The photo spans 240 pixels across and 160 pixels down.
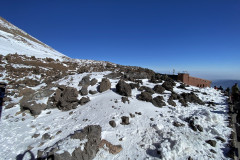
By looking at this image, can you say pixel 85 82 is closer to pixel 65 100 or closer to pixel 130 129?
pixel 65 100

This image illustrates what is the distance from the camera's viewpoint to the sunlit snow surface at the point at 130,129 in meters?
4.88

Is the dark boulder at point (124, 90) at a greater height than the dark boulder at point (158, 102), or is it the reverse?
the dark boulder at point (124, 90)

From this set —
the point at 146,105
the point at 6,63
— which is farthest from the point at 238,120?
the point at 6,63

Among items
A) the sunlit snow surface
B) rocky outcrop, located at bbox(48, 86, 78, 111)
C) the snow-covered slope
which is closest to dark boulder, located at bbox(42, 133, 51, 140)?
the sunlit snow surface

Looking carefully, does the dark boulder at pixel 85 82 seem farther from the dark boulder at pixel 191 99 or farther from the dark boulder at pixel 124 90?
the dark boulder at pixel 191 99

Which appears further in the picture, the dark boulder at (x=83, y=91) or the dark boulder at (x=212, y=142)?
the dark boulder at (x=83, y=91)

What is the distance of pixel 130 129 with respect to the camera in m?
6.22

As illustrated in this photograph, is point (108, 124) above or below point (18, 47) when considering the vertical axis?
below

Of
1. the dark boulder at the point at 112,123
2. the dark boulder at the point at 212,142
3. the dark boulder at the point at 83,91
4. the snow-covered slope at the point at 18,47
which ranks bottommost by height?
the dark boulder at the point at 212,142

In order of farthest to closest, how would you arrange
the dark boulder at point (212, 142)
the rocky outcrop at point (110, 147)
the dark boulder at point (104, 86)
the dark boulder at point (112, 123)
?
1. the dark boulder at point (104, 86)
2. the dark boulder at point (112, 123)
3. the dark boulder at point (212, 142)
4. the rocky outcrop at point (110, 147)

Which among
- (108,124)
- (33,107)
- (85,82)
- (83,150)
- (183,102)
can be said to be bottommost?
(83,150)

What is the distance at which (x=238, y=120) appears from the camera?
7.36 m

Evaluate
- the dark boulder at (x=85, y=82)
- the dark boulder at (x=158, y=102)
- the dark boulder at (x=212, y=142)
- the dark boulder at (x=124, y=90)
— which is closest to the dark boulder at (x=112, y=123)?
the dark boulder at (x=124, y=90)

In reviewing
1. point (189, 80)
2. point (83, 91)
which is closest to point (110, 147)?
point (83, 91)
